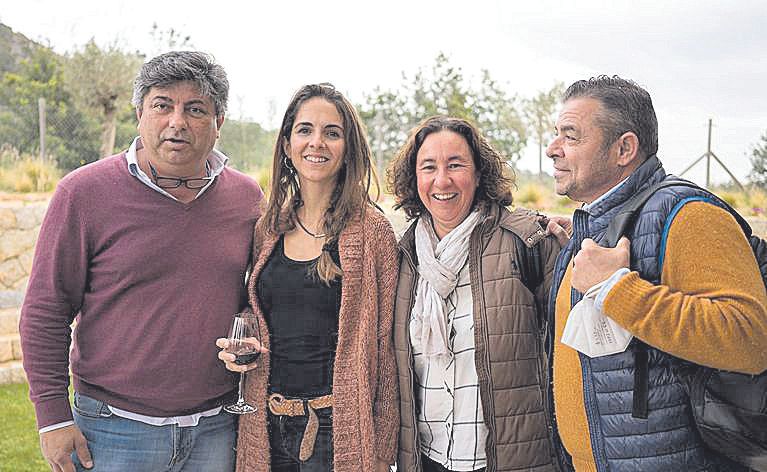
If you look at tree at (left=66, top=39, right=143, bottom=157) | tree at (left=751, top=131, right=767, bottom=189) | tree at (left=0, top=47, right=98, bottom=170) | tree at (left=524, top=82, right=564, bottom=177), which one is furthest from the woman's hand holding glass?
tree at (left=66, top=39, right=143, bottom=157)

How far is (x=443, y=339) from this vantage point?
8.21 feet

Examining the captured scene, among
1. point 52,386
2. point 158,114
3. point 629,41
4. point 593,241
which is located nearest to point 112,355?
point 52,386

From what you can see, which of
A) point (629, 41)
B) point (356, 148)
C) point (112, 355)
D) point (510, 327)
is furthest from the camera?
point (629, 41)

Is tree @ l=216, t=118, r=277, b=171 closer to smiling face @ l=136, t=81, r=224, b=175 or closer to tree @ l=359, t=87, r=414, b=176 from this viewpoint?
tree @ l=359, t=87, r=414, b=176

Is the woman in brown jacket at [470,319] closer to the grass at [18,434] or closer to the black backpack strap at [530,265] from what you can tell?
the black backpack strap at [530,265]

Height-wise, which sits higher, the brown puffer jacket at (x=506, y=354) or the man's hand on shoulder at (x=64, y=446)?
the brown puffer jacket at (x=506, y=354)

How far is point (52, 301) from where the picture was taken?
2.57m

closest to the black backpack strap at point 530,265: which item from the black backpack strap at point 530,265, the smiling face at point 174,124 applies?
the black backpack strap at point 530,265

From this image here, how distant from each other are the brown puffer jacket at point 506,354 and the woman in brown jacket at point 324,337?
94 millimetres

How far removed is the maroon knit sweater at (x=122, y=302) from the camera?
2574mm

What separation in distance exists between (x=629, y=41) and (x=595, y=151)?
7439 mm

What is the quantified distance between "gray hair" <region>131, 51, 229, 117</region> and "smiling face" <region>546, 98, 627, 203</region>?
1322 millimetres

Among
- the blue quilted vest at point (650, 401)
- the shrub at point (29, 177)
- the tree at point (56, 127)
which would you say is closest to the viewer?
the blue quilted vest at point (650, 401)

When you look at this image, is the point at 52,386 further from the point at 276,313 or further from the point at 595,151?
the point at 595,151
